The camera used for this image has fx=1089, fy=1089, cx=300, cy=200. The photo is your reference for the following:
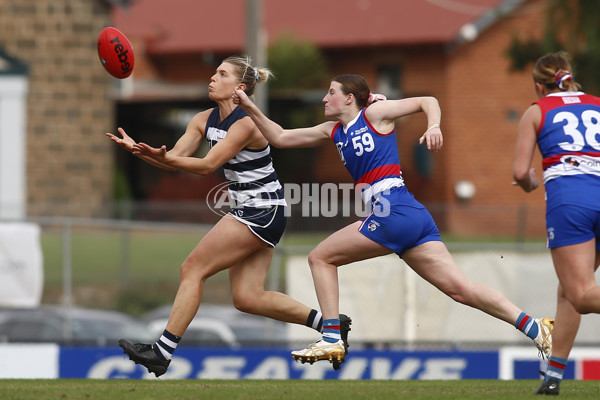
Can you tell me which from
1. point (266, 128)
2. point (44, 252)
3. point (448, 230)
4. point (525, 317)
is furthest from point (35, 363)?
point (448, 230)

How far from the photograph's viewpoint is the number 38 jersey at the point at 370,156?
7344 mm

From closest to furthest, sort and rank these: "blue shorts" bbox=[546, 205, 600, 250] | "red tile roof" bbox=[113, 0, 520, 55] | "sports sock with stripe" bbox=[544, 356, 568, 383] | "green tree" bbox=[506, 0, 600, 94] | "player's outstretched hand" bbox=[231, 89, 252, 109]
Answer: "blue shorts" bbox=[546, 205, 600, 250] → "sports sock with stripe" bbox=[544, 356, 568, 383] → "player's outstretched hand" bbox=[231, 89, 252, 109] → "green tree" bbox=[506, 0, 600, 94] → "red tile roof" bbox=[113, 0, 520, 55]

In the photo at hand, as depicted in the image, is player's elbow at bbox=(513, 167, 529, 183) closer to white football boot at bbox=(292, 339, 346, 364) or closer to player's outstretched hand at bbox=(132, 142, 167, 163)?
white football boot at bbox=(292, 339, 346, 364)

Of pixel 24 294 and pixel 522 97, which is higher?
pixel 522 97

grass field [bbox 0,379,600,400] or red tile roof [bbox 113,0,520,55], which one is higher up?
red tile roof [bbox 113,0,520,55]

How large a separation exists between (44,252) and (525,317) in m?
9.96

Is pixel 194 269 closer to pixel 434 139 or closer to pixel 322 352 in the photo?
pixel 322 352

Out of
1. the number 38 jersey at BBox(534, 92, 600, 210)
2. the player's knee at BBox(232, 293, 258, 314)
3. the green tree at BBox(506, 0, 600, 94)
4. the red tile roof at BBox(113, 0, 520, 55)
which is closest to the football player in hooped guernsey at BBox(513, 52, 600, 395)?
the number 38 jersey at BBox(534, 92, 600, 210)

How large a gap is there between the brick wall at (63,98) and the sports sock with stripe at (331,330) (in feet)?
54.9

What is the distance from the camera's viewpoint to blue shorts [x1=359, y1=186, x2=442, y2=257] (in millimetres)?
7203

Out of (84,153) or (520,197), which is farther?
(520,197)

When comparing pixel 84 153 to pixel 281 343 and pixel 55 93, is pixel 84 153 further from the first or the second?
pixel 281 343

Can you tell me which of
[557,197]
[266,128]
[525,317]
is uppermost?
[266,128]

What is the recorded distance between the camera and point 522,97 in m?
27.8
